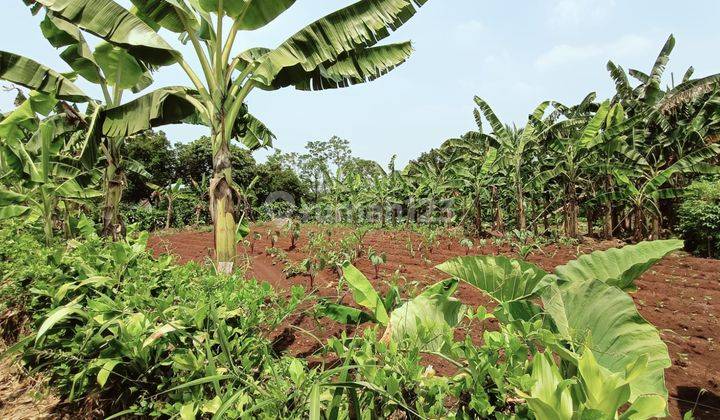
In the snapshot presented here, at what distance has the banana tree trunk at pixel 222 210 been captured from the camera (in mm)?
4312

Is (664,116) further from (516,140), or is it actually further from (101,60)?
(101,60)

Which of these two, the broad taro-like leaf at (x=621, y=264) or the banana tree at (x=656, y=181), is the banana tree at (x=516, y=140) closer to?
the banana tree at (x=656, y=181)

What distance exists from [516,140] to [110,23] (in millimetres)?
10129

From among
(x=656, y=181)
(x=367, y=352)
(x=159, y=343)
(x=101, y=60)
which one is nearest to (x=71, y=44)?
(x=101, y=60)

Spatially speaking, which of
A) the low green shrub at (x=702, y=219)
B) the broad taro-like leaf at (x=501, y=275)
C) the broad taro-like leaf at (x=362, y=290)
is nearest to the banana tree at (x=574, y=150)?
the low green shrub at (x=702, y=219)

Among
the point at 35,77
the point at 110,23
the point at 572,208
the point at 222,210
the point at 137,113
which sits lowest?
the point at 572,208

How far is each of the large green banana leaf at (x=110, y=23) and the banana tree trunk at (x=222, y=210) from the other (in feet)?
4.53

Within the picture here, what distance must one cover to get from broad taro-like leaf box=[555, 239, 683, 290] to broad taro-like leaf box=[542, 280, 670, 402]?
269 millimetres

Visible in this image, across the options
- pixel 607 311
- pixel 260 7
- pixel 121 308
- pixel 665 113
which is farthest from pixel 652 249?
pixel 665 113

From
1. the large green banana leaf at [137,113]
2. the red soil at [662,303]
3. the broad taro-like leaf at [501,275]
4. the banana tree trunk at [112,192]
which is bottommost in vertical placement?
the red soil at [662,303]

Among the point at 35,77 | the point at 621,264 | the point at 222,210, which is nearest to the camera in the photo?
the point at 621,264

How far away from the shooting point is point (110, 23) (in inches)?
177

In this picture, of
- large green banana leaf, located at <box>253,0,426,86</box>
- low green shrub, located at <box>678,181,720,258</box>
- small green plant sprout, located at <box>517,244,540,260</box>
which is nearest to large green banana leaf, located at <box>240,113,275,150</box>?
large green banana leaf, located at <box>253,0,426,86</box>

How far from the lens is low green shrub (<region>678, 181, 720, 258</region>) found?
9.66 meters
